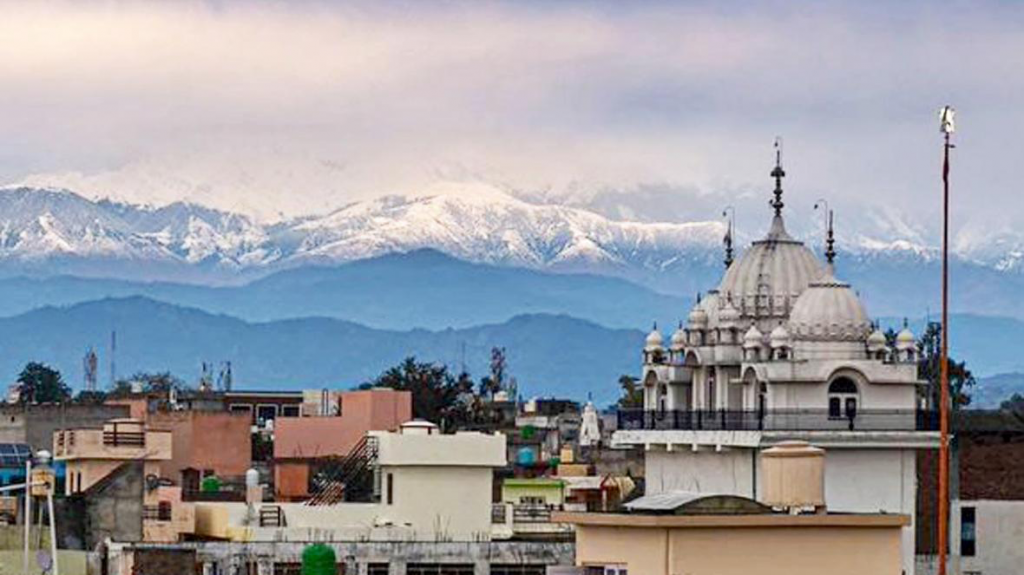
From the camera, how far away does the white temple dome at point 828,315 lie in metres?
86.4

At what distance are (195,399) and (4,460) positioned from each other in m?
23.7

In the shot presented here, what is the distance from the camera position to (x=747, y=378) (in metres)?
87.6

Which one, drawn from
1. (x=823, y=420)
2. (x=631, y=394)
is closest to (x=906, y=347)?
(x=823, y=420)

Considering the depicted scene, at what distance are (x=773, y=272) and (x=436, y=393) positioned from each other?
7565 cm

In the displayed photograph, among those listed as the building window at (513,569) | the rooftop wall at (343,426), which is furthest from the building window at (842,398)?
the rooftop wall at (343,426)

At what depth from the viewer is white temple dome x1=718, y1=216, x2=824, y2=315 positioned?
89125mm

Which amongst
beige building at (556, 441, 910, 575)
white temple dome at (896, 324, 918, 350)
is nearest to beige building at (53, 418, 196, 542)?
white temple dome at (896, 324, 918, 350)

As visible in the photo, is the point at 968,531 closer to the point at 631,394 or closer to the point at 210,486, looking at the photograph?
the point at 210,486

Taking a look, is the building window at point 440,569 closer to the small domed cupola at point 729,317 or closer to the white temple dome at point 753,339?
the white temple dome at point 753,339

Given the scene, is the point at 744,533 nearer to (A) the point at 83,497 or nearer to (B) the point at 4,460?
(A) the point at 83,497

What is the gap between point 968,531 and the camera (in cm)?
9125

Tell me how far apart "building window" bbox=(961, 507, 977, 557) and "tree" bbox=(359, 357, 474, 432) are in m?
52.1

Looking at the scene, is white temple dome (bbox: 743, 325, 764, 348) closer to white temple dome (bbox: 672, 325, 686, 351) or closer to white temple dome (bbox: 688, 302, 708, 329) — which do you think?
white temple dome (bbox: 688, 302, 708, 329)

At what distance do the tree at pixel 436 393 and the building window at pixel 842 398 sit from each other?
55942 millimetres
